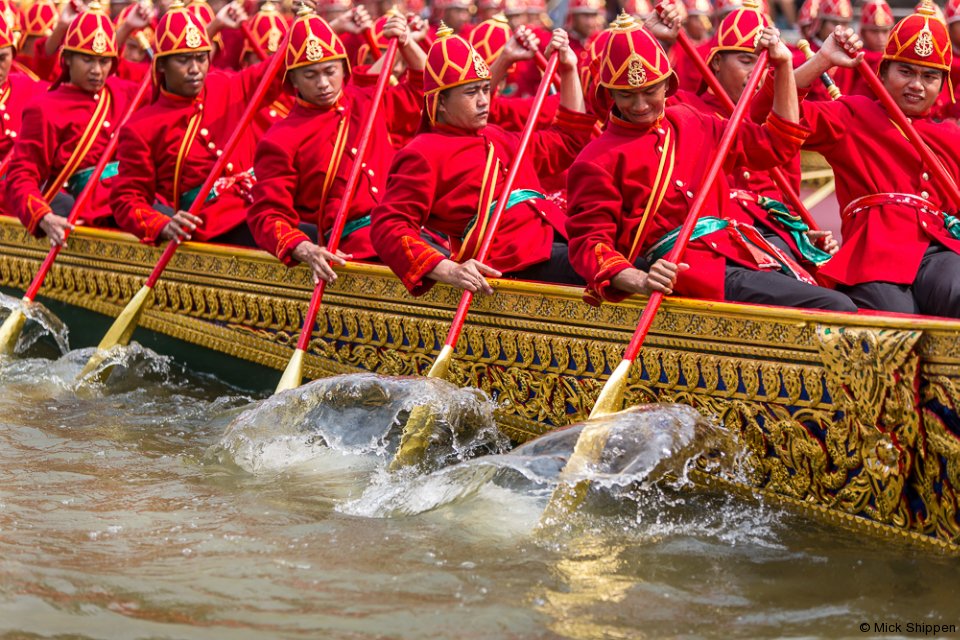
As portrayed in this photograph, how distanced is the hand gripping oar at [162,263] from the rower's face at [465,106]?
54.1 inches

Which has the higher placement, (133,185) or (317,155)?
(317,155)

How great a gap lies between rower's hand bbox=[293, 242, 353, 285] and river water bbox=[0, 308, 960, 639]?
0.57 m

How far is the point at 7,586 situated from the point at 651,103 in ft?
9.06

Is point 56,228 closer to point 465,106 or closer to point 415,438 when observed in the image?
point 465,106

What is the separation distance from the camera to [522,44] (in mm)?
6398

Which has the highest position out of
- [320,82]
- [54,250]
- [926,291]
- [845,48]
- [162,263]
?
[845,48]

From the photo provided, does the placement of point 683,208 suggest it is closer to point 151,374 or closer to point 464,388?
point 464,388

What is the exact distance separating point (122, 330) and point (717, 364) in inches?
132

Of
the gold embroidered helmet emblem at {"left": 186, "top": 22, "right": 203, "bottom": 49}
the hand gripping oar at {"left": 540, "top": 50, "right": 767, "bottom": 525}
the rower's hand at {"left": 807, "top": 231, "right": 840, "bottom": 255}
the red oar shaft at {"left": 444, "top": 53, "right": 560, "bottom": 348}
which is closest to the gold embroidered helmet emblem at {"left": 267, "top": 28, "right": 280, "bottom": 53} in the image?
the gold embroidered helmet emblem at {"left": 186, "top": 22, "right": 203, "bottom": 49}

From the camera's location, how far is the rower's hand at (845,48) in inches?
202

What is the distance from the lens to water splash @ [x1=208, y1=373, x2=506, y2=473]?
564 centimetres

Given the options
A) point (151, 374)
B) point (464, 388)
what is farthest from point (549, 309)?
point (151, 374)

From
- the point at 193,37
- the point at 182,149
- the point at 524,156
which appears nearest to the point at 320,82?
the point at 193,37

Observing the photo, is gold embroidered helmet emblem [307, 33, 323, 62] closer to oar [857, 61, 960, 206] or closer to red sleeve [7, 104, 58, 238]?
red sleeve [7, 104, 58, 238]
